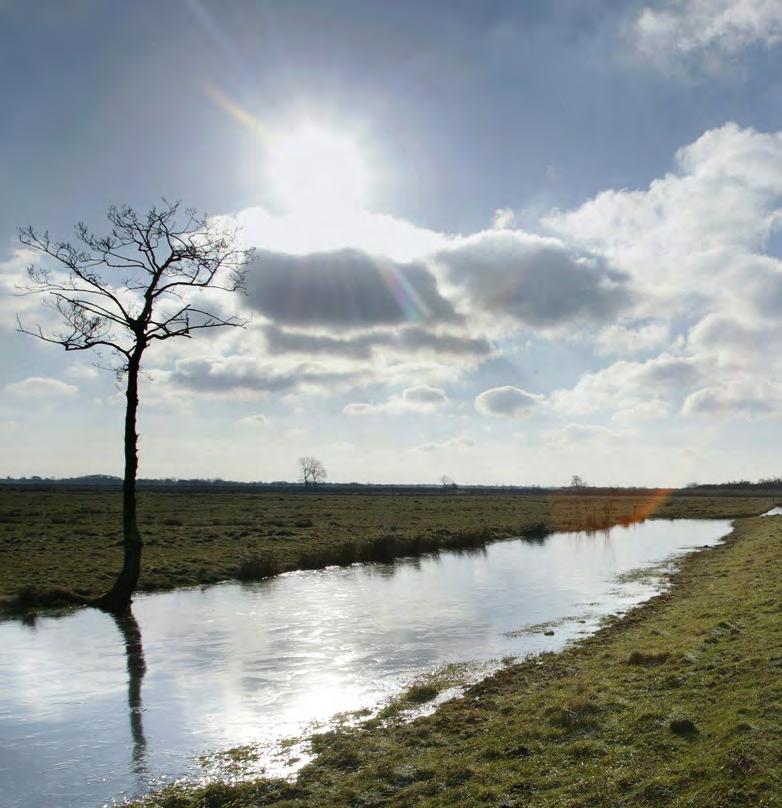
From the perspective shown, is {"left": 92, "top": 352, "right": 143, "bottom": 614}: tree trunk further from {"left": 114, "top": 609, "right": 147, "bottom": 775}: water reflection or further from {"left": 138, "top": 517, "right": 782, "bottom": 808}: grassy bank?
{"left": 138, "top": 517, "right": 782, "bottom": 808}: grassy bank

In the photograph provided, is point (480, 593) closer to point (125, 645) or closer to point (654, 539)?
point (125, 645)

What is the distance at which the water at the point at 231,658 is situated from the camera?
10.6m

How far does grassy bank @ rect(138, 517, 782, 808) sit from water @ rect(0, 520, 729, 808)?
159 centimetres

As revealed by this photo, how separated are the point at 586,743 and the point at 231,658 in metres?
10.5

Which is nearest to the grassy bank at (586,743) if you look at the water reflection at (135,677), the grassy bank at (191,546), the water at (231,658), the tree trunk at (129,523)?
the water at (231,658)

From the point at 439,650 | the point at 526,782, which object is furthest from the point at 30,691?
the point at 526,782

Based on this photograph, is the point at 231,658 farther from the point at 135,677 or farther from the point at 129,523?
the point at 129,523

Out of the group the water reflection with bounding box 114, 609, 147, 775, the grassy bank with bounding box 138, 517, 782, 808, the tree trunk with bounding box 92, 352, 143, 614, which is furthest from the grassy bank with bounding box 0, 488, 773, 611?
the grassy bank with bounding box 138, 517, 782, 808

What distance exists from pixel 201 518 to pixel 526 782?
202 feet

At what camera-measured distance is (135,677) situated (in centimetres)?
1516

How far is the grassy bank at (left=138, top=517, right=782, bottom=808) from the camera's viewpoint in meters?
7.65

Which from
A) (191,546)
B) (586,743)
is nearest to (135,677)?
(586,743)

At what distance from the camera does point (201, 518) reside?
65750 millimetres

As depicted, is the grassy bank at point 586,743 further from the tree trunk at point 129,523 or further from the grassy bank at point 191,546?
the grassy bank at point 191,546
